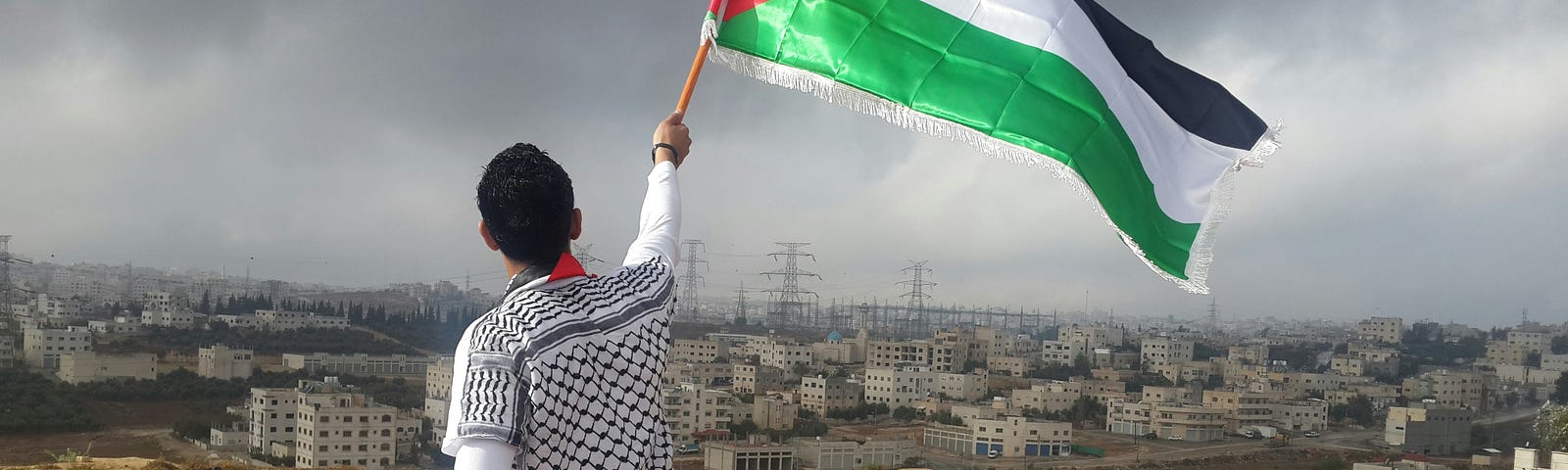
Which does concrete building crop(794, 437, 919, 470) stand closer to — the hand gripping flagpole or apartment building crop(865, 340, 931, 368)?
apartment building crop(865, 340, 931, 368)

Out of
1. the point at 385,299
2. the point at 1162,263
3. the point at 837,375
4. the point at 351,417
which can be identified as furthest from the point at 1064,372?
the point at 1162,263

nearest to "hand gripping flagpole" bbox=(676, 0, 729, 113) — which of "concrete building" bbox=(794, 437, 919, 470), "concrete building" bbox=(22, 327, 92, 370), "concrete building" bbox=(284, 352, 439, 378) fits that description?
"concrete building" bbox=(794, 437, 919, 470)

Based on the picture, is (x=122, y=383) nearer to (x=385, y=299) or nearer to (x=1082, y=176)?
(x=385, y=299)

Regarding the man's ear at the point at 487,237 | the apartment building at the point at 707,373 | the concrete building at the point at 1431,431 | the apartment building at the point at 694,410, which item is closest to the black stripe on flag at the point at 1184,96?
the man's ear at the point at 487,237

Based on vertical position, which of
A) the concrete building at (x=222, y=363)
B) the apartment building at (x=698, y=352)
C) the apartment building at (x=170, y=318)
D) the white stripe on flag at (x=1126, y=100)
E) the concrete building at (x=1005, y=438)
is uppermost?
the white stripe on flag at (x=1126, y=100)

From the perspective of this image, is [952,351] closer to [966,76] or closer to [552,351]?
[966,76]

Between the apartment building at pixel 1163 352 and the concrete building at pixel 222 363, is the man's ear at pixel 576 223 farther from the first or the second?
the apartment building at pixel 1163 352
